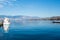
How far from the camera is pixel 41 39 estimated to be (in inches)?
226

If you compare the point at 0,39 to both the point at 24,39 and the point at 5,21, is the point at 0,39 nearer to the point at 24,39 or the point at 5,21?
the point at 24,39

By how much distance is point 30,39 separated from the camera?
18.8ft

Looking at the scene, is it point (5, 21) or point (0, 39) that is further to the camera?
point (5, 21)

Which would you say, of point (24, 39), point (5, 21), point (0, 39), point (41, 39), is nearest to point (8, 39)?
point (0, 39)

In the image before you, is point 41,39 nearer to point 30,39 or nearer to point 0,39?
point 30,39

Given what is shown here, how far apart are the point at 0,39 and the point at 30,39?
1.41 metres

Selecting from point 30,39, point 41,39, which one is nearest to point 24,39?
point 30,39

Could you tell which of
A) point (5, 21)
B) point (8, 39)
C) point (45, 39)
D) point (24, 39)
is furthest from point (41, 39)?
point (5, 21)

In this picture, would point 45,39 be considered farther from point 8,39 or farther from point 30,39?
point 8,39

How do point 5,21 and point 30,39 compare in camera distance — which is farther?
point 5,21

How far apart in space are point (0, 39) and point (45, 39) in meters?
2.12

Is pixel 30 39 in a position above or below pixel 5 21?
below

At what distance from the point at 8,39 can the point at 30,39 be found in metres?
1.15

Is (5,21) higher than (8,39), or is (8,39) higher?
(5,21)
